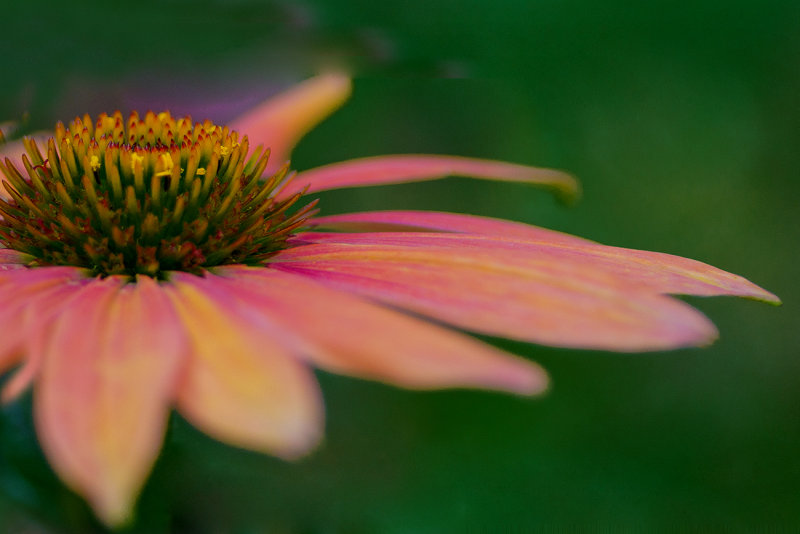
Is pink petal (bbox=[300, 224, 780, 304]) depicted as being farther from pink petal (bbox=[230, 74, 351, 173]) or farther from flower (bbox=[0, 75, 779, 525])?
pink petal (bbox=[230, 74, 351, 173])

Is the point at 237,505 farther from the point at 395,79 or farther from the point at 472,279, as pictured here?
the point at 395,79

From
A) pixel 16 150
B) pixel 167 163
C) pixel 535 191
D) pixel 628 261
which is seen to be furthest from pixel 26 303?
pixel 535 191

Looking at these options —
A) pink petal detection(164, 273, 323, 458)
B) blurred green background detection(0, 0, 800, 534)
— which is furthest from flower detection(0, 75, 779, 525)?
blurred green background detection(0, 0, 800, 534)

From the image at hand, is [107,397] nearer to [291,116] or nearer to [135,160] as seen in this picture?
[135,160]

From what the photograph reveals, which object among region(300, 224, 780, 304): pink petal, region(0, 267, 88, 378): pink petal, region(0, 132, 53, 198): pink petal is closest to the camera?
region(0, 267, 88, 378): pink petal

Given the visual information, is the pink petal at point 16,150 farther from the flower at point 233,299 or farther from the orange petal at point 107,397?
the orange petal at point 107,397
